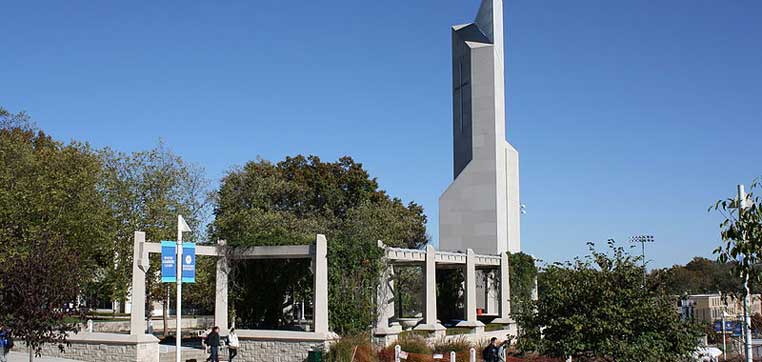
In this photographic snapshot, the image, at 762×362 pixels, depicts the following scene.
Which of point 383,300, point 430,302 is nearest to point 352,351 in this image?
point 383,300

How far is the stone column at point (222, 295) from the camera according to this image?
29.0 m

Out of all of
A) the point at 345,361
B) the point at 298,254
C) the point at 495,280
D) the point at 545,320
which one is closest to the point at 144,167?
the point at 298,254

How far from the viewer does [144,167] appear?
119ft

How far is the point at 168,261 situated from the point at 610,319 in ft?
32.4

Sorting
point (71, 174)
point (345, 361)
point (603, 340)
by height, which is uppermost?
point (71, 174)

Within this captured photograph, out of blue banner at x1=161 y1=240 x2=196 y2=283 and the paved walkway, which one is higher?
blue banner at x1=161 y1=240 x2=196 y2=283

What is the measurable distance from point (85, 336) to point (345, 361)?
28.9ft

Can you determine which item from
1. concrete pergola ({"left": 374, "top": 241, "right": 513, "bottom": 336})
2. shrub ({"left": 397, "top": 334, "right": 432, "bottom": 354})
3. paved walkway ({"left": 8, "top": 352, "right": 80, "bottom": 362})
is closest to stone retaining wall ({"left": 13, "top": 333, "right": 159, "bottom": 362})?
paved walkway ({"left": 8, "top": 352, "right": 80, "bottom": 362})

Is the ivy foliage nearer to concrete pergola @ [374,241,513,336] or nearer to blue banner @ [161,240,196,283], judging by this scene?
concrete pergola @ [374,241,513,336]

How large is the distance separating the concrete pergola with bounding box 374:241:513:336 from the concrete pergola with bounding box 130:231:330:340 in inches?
107

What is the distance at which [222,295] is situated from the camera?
29125 millimetres

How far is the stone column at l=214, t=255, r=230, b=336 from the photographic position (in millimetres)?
28984

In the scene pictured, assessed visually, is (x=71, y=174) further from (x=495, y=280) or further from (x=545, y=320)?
(x=545, y=320)

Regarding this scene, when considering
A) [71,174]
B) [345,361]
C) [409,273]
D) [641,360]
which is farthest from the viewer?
[409,273]
